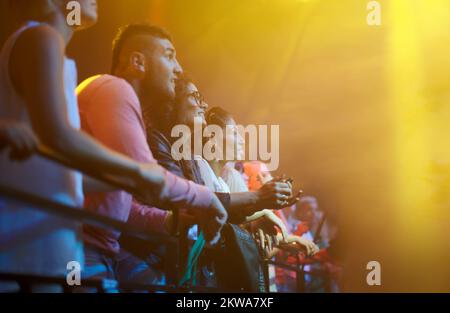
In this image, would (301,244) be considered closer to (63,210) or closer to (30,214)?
(30,214)

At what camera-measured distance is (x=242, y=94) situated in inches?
116

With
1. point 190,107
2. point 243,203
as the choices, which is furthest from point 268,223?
point 190,107

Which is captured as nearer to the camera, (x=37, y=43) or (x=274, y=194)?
(x=37, y=43)

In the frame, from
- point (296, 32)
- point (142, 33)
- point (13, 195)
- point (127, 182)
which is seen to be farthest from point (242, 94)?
point (13, 195)

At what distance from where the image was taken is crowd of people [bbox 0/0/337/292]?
3.96 feet

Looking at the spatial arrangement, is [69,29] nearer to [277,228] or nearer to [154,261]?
[154,261]

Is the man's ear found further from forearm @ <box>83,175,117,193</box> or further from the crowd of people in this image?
forearm @ <box>83,175,117,193</box>

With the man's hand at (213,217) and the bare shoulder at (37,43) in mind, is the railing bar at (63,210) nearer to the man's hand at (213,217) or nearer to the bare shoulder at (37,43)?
the man's hand at (213,217)

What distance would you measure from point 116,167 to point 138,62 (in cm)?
85

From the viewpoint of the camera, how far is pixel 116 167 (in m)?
1.26

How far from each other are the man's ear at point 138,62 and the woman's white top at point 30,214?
666mm

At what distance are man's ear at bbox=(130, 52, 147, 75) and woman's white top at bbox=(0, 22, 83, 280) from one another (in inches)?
26.2

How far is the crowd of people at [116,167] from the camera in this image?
1.21 metres

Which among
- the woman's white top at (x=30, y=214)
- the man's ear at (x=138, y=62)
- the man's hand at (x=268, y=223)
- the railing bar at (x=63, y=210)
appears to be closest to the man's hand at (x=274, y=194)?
the man's hand at (x=268, y=223)
